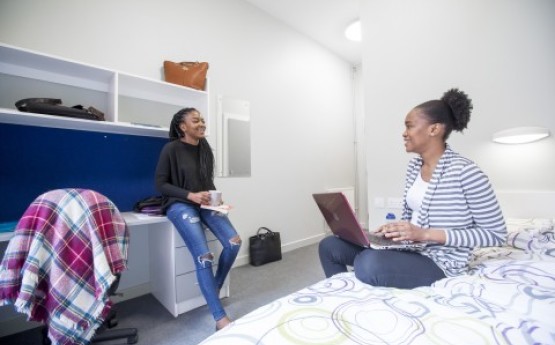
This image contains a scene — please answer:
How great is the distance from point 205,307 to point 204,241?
1.82 ft

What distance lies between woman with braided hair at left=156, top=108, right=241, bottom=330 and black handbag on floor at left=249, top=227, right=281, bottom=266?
2.71 ft

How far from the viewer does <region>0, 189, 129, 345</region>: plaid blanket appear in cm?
105

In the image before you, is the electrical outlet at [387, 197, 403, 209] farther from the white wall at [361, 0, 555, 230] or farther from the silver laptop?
the silver laptop

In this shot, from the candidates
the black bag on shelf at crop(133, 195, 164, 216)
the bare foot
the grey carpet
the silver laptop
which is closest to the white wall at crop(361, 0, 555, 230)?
the grey carpet

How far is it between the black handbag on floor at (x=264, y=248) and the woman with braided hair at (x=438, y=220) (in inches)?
59.8

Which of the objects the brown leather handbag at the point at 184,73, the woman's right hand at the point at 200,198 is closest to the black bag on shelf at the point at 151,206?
the woman's right hand at the point at 200,198

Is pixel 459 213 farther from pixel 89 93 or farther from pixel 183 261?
pixel 89 93

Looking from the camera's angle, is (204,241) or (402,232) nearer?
(402,232)

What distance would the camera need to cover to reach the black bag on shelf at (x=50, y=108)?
1401 mm

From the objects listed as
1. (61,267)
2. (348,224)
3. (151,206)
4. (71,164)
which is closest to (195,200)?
(151,206)

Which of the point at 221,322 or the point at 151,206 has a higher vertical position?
the point at 151,206

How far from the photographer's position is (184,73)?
207cm

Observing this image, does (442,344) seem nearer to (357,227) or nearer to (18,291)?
(357,227)

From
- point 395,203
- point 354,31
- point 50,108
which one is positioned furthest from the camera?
point 354,31
